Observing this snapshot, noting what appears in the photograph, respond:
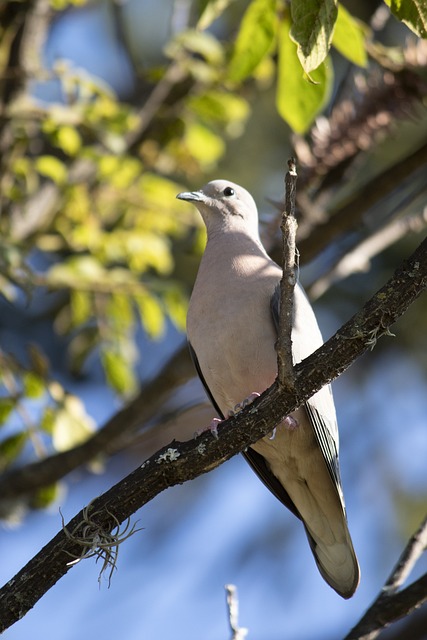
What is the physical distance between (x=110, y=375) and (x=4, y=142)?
49.6 inches

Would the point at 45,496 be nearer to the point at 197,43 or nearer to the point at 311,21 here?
the point at 197,43

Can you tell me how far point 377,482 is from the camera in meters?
6.77

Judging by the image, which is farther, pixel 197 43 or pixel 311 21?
pixel 197 43

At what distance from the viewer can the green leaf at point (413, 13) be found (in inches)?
81.1

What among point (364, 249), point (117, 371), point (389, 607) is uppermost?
point (117, 371)

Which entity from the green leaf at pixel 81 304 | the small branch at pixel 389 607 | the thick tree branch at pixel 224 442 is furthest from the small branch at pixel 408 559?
the green leaf at pixel 81 304

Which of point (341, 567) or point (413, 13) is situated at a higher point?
point (413, 13)

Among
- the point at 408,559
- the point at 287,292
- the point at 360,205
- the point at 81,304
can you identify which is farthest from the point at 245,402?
the point at 81,304

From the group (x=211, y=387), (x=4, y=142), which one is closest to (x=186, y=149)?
(x=4, y=142)

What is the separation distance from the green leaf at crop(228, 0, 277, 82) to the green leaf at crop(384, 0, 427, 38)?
0.79 m

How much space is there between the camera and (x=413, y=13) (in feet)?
6.80

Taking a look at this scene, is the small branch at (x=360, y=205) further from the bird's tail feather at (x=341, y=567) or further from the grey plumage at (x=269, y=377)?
the bird's tail feather at (x=341, y=567)

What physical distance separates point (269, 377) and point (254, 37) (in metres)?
1.24

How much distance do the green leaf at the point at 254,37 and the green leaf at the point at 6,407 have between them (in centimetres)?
182
